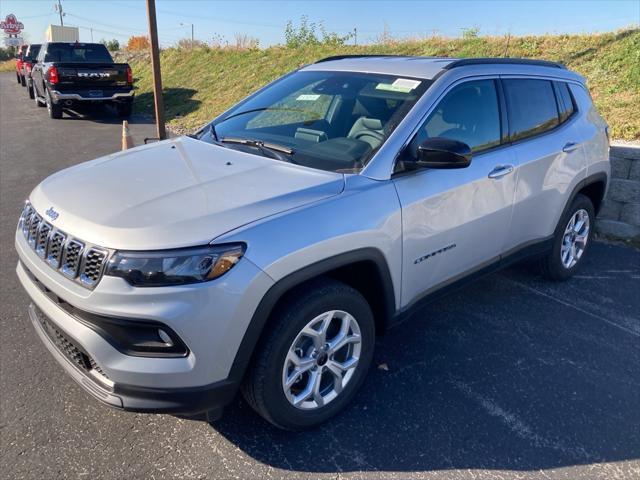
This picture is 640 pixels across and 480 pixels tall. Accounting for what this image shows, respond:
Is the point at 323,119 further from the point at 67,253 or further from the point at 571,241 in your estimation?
the point at 571,241

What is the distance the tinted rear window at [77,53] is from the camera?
48.1ft

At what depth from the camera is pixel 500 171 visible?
354 cm

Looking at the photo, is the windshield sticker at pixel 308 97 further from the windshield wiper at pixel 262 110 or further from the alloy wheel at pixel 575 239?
the alloy wheel at pixel 575 239

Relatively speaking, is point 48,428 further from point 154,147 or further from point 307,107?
point 307,107

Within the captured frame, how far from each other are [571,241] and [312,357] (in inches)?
122

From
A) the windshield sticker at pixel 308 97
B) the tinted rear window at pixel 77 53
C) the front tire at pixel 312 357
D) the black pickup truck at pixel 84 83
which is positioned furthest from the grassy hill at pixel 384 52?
the front tire at pixel 312 357

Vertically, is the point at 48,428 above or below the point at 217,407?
below

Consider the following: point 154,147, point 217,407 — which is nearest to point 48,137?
point 154,147

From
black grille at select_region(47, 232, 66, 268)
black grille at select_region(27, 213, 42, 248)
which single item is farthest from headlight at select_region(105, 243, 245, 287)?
black grille at select_region(27, 213, 42, 248)

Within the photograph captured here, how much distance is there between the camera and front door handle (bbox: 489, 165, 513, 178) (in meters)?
3.49

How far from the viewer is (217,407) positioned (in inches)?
93.9

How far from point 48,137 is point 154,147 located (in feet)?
30.6

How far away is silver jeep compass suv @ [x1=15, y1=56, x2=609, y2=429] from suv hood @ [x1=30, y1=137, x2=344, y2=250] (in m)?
0.01

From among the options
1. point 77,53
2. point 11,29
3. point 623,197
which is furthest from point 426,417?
point 11,29
